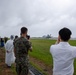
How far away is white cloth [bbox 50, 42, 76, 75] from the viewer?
5.83 metres

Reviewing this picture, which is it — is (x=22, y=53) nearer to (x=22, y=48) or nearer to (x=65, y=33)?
(x=22, y=48)

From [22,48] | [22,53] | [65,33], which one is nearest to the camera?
[65,33]

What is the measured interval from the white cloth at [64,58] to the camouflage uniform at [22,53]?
4.01 meters

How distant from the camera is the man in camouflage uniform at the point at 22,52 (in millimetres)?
9953

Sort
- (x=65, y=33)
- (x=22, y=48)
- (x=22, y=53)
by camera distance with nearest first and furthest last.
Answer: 1. (x=65, y=33)
2. (x=22, y=48)
3. (x=22, y=53)

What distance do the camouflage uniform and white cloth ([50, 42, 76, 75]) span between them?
401cm

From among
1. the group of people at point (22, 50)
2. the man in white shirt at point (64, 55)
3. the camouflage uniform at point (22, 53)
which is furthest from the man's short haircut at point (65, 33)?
the camouflage uniform at point (22, 53)

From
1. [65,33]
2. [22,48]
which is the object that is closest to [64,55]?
[65,33]

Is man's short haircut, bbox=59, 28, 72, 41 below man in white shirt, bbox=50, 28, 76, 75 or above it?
above

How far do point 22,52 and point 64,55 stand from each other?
4.29 m

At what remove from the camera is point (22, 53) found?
1009 cm

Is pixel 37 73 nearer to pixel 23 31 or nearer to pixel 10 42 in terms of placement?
pixel 10 42

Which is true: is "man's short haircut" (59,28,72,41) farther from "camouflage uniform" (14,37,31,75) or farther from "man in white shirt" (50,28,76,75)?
"camouflage uniform" (14,37,31,75)

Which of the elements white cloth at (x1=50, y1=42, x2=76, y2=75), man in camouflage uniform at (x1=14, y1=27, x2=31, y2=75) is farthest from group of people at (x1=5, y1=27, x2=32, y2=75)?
white cloth at (x1=50, y1=42, x2=76, y2=75)
